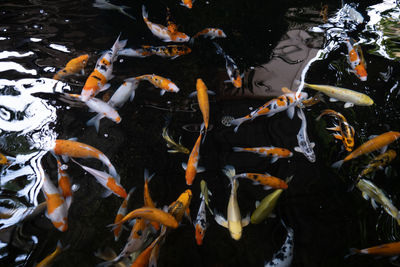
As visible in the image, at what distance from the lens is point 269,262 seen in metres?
1.79

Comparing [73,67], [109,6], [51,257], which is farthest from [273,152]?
[109,6]

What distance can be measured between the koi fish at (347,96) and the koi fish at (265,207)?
3.29ft

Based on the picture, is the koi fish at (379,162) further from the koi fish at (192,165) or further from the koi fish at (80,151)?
the koi fish at (80,151)

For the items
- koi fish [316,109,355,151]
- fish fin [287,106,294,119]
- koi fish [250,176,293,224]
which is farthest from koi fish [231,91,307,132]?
koi fish [250,176,293,224]

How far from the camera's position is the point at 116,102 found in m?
A: 2.39

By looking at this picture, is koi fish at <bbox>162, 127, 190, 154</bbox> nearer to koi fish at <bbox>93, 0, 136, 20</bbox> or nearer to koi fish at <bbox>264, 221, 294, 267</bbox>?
koi fish at <bbox>264, 221, 294, 267</bbox>

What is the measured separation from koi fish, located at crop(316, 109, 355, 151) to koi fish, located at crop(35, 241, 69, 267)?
2.07 m

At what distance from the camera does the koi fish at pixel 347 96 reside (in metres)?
2.34

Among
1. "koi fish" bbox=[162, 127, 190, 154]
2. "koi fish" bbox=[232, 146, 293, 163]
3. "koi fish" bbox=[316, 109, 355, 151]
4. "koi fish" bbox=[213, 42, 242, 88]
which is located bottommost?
"koi fish" bbox=[162, 127, 190, 154]

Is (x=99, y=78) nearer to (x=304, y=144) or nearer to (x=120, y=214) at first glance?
(x=120, y=214)

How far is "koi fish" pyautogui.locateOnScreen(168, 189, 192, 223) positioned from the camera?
6.01ft

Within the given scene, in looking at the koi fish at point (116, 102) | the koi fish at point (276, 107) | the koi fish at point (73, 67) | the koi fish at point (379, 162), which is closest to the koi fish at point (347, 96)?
the koi fish at point (276, 107)

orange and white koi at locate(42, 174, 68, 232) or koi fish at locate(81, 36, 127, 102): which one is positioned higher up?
koi fish at locate(81, 36, 127, 102)

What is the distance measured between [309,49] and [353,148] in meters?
1.14
